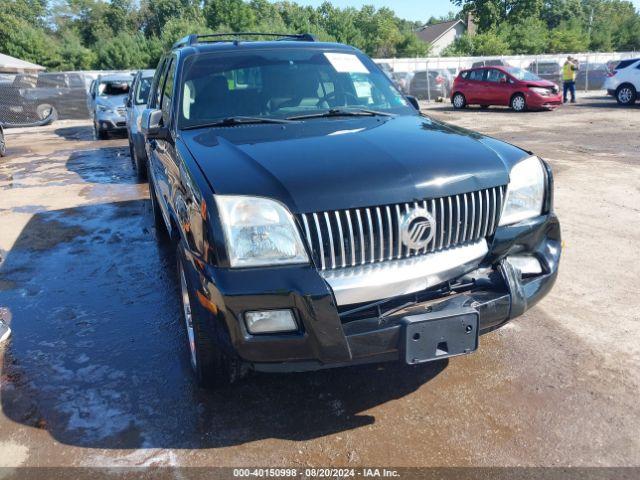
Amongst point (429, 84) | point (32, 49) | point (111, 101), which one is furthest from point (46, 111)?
point (32, 49)

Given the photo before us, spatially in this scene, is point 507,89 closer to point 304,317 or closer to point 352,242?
point 352,242

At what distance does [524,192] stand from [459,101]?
1945 centimetres

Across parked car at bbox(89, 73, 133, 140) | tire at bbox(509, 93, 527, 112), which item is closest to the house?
tire at bbox(509, 93, 527, 112)

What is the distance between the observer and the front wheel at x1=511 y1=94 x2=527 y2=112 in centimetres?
1908

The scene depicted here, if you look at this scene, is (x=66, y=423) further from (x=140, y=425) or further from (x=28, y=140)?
(x=28, y=140)

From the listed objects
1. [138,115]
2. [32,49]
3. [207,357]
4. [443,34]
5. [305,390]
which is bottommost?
[305,390]

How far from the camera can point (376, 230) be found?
2.51 meters

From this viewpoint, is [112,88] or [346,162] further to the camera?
[112,88]

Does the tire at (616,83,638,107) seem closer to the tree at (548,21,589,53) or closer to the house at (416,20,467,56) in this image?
the tree at (548,21,589,53)

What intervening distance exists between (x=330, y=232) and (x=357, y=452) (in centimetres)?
108

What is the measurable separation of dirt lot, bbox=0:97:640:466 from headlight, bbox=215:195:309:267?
38.2 inches

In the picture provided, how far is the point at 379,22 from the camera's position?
74438mm

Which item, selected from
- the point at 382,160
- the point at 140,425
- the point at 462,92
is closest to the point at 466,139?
the point at 382,160

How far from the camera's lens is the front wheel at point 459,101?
68.9 ft
